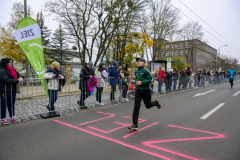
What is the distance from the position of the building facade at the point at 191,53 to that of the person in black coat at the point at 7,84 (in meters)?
33.2

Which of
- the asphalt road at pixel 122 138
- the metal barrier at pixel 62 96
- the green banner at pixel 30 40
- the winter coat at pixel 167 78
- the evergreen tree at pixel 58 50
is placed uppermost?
the evergreen tree at pixel 58 50

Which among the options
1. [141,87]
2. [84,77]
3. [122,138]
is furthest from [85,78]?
[122,138]

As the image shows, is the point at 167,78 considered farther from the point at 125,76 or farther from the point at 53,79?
the point at 53,79

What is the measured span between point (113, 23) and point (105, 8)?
1660 mm

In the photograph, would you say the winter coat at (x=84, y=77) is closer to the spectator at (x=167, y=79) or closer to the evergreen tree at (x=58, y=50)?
the spectator at (x=167, y=79)

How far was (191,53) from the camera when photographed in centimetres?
4409

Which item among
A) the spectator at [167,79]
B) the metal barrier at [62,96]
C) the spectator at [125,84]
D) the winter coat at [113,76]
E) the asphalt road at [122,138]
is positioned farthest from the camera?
the spectator at [167,79]

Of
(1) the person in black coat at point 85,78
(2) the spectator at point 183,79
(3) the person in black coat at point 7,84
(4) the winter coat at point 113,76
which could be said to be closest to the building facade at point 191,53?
(2) the spectator at point 183,79

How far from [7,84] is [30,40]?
1655 millimetres

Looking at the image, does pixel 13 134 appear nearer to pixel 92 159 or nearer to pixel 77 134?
pixel 77 134

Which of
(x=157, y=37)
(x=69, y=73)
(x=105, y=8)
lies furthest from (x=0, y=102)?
(x=157, y=37)

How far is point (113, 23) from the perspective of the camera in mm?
18531

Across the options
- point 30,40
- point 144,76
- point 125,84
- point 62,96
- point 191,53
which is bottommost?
point 62,96

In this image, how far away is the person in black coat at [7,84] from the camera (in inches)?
195
